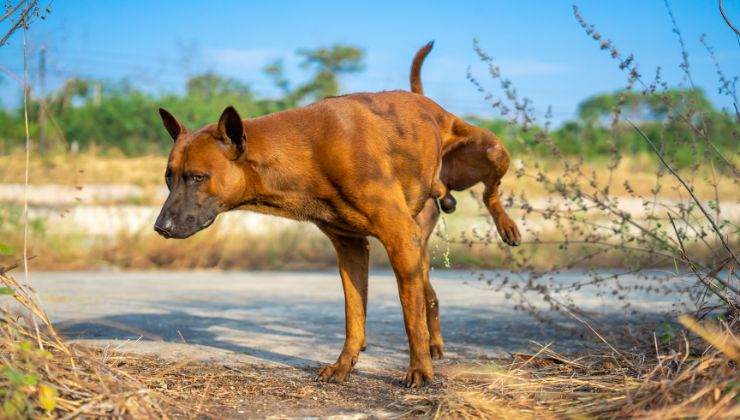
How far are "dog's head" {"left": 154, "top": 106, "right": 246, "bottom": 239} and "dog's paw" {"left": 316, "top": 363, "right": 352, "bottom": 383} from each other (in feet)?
3.64

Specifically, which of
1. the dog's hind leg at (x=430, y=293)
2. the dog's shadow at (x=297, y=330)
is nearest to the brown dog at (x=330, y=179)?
the dog's hind leg at (x=430, y=293)

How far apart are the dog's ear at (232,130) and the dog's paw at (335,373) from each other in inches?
52.9

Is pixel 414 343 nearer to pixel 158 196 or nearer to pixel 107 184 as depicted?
pixel 158 196

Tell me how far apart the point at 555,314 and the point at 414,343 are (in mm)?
3245

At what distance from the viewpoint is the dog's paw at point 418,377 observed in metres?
4.65

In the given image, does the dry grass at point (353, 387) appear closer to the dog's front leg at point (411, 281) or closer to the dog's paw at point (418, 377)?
the dog's paw at point (418, 377)

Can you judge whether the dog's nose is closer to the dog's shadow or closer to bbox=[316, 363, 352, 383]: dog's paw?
the dog's shadow

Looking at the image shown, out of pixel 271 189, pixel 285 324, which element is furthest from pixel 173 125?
pixel 285 324

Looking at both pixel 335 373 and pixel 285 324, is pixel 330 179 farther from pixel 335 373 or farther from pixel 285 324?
pixel 285 324

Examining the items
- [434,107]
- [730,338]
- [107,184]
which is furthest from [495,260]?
[107,184]

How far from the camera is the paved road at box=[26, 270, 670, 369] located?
5836 millimetres

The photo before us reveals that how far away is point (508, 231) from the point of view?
6.21 m

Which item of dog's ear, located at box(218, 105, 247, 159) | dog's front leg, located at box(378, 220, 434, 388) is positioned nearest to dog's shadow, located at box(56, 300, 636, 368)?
dog's front leg, located at box(378, 220, 434, 388)

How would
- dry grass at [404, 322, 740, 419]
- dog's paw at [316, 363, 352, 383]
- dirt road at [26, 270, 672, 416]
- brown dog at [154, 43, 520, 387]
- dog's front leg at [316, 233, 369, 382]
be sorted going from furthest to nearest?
dog's front leg at [316, 233, 369, 382], dirt road at [26, 270, 672, 416], dog's paw at [316, 363, 352, 383], brown dog at [154, 43, 520, 387], dry grass at [404, 322, 740, 419]
